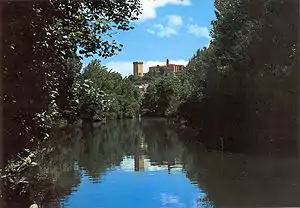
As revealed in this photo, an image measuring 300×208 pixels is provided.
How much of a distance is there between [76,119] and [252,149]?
41.1 ft

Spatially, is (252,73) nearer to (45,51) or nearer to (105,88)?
(105,88)

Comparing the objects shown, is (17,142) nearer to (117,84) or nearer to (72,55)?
(72,55)

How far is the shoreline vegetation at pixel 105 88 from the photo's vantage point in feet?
16.2

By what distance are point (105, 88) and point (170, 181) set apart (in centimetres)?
717

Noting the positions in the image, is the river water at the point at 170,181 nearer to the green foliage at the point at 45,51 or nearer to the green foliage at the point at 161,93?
the green foliage at the point at 45,51

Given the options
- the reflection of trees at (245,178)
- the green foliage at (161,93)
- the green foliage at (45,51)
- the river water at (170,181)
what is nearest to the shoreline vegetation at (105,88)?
the green foliage at (45,51)

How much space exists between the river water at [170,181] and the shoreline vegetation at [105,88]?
941 mm

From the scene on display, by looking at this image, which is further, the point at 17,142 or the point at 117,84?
the point at 117,84

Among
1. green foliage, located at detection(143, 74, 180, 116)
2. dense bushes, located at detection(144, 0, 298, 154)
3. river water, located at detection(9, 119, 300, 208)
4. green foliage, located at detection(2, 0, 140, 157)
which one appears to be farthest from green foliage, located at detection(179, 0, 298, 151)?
green foliage, located at detection(143, 74, 180, 116)

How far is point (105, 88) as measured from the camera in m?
17.9

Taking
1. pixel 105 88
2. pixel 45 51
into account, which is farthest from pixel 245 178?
pixel 45 51

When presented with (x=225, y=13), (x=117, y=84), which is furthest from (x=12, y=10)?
(x=117, y=84)

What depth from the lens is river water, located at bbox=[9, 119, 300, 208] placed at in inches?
355

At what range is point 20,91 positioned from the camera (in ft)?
16.5
